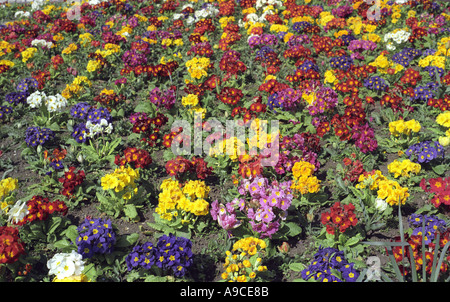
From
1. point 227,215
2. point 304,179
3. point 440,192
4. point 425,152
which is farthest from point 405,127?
point 227,215

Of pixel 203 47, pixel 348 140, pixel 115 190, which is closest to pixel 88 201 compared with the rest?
pixel 115 190

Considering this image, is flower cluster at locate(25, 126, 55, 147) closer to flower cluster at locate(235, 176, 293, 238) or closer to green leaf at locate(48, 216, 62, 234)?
green leaf at locate(48, 216, 62, 234)

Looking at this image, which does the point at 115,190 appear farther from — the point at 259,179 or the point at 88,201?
the point at 259,179

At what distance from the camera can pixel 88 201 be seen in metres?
5.92

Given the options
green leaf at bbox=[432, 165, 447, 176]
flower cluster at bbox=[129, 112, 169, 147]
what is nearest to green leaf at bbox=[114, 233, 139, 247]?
flower cluster at bbox=[129, 112, 169, 147]

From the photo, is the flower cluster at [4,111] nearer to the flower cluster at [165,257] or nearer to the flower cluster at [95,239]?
the flower cluster at [95,239]

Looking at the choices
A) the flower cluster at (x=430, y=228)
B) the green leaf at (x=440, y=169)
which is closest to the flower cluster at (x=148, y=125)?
the flower cluster at (x=430, y=228)

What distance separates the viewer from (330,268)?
4359 millimetres

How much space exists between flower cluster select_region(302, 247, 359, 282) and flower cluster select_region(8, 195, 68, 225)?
320cm

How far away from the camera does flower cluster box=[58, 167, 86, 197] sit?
5.69m

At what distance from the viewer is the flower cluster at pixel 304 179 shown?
539 centimetres

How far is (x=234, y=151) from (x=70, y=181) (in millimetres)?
2371

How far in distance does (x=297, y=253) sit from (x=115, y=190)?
2.46 metres

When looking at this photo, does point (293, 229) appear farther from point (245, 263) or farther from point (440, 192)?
point (440, 192)
